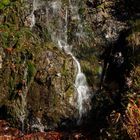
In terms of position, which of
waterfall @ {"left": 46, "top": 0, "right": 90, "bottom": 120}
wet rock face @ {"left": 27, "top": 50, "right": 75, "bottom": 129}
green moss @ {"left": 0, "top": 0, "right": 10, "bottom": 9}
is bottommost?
wet rock face @ {"left": 27, "top": 50, "right": 75, "bottom": 129}

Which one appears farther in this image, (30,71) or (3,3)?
(3,3)

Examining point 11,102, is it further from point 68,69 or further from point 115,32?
point 115,32

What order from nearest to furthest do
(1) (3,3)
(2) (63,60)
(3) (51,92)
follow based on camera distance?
(3) (51,92) < (2) (63,60) < (1) (3,3)

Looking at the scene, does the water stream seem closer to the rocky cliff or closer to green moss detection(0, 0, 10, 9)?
the rocky cliff

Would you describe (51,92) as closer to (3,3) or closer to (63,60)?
(63,60)

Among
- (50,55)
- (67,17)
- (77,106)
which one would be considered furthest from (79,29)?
(77,106)

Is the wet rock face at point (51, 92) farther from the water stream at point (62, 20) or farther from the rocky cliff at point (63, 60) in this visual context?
the water stream at point (62, 20)

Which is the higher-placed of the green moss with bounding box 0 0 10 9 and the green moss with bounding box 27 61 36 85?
the green moss with bounding box 0 0 10 9

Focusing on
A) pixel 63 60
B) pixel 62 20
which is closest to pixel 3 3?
pixel 62 20

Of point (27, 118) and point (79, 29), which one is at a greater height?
point (79, 29)

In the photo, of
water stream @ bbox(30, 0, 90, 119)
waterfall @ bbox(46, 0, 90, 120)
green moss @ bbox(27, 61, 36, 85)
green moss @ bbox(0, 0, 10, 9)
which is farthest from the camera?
green moss @ bbox(0, 0, 10, 9)

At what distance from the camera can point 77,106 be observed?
9.74 m

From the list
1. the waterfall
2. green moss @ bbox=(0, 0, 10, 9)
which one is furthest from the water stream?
green moss @ bbox=(0, 0, 10, 9)

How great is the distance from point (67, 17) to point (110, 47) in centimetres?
159
